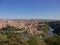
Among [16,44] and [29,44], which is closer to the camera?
[16,44]

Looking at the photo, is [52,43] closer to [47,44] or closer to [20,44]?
[47,44]

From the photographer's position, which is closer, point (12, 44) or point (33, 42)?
point (12, 44)

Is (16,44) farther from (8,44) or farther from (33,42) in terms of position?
(33,42)

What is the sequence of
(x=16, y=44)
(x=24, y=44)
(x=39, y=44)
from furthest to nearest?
(x=39, y=44) < (x=24, y=44) < (x=16, y=44)

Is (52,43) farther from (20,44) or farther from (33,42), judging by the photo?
(20,44)

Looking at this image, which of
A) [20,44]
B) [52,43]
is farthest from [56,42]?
[20,44]

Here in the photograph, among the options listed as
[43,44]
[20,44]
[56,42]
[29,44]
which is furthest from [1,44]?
[56,42]

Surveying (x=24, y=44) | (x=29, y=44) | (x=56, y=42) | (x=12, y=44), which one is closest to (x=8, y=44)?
(x=12, y=44)

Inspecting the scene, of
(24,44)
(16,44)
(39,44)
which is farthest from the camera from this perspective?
(39,44)
